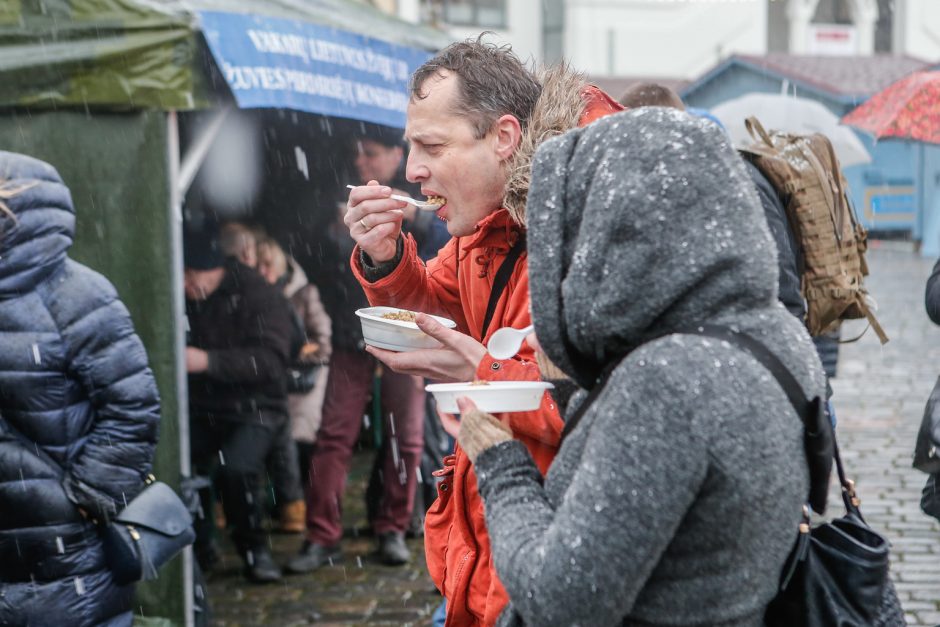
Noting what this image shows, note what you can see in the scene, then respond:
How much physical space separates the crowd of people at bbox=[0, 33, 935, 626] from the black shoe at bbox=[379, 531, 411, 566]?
296cm

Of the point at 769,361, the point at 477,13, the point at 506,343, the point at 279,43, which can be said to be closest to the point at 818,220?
the point at 506,343

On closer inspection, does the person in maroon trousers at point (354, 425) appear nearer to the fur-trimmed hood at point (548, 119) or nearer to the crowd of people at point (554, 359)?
the crowd of people at point (554, 359)

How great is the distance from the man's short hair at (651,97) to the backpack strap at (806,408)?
343 cm

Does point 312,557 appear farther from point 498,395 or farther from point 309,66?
point 498,395

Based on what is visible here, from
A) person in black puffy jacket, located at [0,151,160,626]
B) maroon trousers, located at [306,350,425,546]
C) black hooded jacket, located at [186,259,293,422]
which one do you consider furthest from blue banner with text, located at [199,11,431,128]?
person in black puffy jacket, located at [0,151,160,626]

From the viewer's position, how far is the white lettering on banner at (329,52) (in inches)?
239

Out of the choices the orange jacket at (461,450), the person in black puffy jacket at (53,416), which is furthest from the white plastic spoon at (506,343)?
the person in black puffy jacket at (53,416)

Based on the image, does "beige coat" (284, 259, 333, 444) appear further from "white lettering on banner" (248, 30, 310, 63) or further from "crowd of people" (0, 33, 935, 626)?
"crowd of people" (0, 33, 935, 626)

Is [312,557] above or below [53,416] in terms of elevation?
below

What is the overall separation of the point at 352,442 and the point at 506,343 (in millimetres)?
4943

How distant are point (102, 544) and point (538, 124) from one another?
236cm

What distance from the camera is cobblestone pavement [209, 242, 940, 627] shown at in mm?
6062

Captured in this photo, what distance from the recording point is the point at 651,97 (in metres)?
5.25

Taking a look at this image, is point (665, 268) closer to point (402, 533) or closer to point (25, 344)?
point (25, 344)
